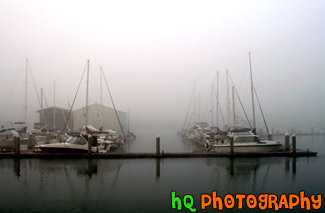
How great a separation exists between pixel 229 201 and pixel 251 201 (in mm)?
1059

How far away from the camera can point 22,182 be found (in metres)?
15.7

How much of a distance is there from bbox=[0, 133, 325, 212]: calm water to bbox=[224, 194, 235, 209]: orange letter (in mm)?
840

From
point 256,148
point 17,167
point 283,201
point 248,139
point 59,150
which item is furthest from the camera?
point 248,139

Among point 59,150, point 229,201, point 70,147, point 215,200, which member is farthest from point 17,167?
point 229,201

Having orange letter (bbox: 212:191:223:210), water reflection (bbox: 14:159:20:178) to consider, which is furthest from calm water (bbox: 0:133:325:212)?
orange letter (bbox: 212:191:223:210)

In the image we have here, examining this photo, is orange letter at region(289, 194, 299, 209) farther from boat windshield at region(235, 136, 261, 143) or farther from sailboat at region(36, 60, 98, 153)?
sailboat at region(36, 60, 98, 153)

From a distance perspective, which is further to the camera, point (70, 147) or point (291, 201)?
point (70, 147)

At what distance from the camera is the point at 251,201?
12.1 meters

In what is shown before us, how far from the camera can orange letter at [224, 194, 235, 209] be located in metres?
11.5

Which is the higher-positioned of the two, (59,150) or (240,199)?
(59,150)

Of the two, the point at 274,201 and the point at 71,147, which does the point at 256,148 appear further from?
the point at 71,147

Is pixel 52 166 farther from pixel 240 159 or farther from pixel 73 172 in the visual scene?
pixel 240 159

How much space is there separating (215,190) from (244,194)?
5.15 feet

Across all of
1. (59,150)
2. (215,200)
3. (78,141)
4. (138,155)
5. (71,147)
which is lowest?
(215,200)
